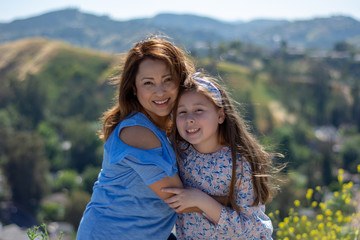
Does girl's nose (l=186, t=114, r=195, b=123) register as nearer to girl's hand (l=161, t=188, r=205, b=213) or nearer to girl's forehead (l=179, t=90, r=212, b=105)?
girl's forehead (l=179, t=90, r=212, b=105)

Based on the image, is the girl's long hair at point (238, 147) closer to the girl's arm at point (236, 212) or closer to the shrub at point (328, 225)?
the girl's arm at point (236, 212)

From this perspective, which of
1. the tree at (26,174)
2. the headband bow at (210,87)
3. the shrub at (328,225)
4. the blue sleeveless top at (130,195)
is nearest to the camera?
the blue sleeveless top at (130,195)

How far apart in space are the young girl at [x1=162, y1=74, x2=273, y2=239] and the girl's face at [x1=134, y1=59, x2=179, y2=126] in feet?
0.24

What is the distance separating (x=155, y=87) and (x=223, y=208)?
2.80 ft

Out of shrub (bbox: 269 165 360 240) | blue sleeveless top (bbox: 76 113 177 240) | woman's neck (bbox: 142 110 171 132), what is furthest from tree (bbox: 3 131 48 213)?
blue sleeveless top (bbox: 76 113 177 240)

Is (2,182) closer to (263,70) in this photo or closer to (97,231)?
(97,231)

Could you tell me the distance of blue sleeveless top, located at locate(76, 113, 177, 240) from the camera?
74.4 inches

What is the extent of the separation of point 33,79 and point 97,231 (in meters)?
51.7

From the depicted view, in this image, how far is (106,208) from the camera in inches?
77.7

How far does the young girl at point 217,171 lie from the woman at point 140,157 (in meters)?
0.10

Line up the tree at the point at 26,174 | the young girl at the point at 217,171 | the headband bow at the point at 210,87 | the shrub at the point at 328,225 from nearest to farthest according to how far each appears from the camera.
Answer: the young girl at the point at 217,171 → the headband bow at the point at 210,87 → the shrub at the point at 328,225 → the tree at the point at 26,174

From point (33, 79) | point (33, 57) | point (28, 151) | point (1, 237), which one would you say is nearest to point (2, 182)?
point (28, 151)

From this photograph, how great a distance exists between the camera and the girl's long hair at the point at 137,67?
82.3 inches

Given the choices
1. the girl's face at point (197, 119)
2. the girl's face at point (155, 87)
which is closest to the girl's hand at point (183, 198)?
the girl's face at point (197, 119)
